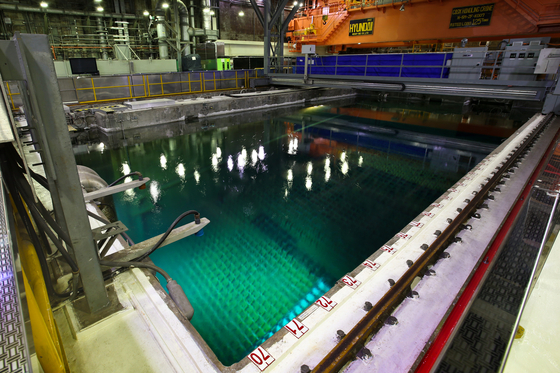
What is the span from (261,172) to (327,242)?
2.87 meters

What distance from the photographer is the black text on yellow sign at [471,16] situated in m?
10.2

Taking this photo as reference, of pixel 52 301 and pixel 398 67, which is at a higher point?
pixel 398 67

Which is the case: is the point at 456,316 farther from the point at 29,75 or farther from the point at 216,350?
the point at 29,75

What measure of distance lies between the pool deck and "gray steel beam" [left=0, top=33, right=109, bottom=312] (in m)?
0.29

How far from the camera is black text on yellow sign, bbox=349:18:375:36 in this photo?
13.5 m

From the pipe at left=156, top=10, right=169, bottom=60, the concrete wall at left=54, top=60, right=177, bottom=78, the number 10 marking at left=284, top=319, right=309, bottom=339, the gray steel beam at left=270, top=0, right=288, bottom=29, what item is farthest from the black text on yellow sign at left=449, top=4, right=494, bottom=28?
the pipe at left=156, top=10, right=169, bottom=60

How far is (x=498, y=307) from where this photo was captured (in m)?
2.07

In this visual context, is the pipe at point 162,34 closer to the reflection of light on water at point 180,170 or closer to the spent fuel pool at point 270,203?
the spent fuel pool at point 270,203

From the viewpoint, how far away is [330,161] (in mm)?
7141

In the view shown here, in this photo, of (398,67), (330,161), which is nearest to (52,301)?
(330,161)

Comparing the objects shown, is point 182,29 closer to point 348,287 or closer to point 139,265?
point 139,265

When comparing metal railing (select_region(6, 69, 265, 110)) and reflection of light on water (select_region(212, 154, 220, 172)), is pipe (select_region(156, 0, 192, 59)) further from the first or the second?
reflection of light on water (select_region(212, 154, 220, 172))

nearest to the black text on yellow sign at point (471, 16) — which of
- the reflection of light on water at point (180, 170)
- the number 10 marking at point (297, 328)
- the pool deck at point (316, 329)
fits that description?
the reflection of light on water at point (180, 170)

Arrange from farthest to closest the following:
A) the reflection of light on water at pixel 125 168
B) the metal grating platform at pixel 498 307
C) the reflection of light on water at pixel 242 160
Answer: the reflection of light on water at pixel 242 160 < the reflection of light on water at pixel 125 168 < the metal grating platform at pixel 498 307
